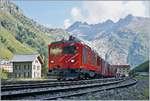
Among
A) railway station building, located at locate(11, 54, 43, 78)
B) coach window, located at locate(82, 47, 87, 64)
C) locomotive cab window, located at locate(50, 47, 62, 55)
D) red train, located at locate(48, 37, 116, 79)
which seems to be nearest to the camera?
red train, located at locate(48, 37, 116, 79)

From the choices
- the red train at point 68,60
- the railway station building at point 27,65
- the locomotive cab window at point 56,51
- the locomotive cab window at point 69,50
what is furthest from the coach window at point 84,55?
the railway station building at point 27,65

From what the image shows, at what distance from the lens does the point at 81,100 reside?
1377 centimetres

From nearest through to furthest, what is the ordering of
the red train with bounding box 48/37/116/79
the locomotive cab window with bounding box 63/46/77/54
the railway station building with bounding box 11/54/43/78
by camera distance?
the red train with bounding box 48/37/116/79 → the locomotive cab window with bounding box 63/46/77/54 → the railway station building with bounding box 11/54/43/78

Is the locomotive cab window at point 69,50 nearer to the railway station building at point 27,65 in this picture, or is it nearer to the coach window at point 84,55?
the coach window at point 84,55

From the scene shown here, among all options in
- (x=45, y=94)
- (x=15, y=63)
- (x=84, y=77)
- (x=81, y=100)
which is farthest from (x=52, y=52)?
(x=15, y=63)

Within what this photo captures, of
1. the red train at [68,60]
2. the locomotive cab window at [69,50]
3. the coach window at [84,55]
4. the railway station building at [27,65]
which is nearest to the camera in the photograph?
the red train at [68,60]

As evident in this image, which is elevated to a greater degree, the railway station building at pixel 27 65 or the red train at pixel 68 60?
the railway station building at pixel 27 65

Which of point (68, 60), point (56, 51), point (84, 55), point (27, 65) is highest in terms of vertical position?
point (27, 65)

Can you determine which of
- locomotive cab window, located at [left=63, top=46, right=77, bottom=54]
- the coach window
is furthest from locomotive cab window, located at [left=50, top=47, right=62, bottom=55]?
the coach window

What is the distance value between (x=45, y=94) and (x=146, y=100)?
3.91 meters

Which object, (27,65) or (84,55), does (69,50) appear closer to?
(84,55)

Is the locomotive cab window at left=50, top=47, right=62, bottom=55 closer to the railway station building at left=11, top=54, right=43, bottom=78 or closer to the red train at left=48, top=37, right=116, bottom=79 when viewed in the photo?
the red train at left=48, top=37, right=116, bottom=79

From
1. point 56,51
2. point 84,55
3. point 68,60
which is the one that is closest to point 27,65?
point 56,51

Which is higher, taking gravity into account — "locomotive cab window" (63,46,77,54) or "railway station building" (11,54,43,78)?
"railway station building" (11,54,43,78)
